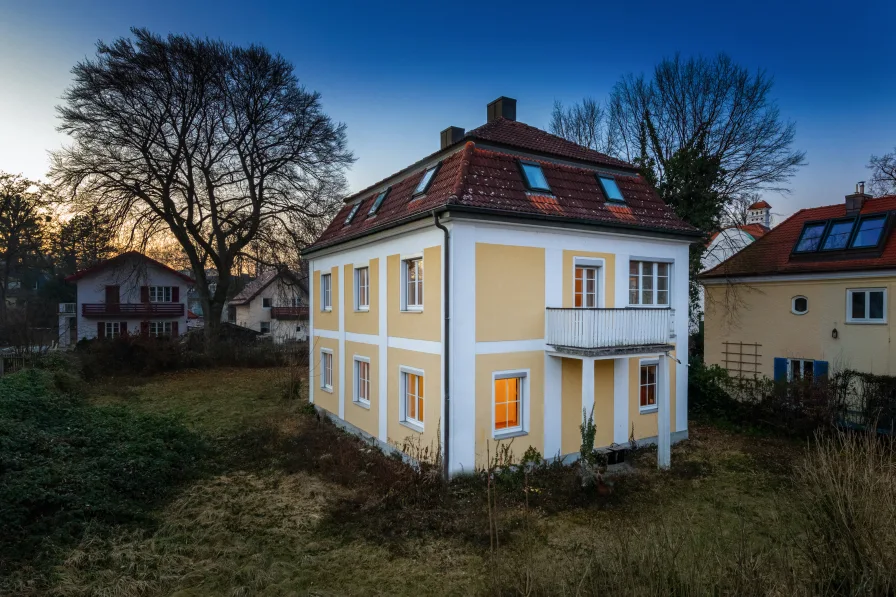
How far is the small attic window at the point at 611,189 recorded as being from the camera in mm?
12078

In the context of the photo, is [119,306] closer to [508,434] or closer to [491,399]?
[491,399]

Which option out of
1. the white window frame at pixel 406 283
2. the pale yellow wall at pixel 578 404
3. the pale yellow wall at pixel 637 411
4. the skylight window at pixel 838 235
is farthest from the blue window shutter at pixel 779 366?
the white window frame at pixel 406 283

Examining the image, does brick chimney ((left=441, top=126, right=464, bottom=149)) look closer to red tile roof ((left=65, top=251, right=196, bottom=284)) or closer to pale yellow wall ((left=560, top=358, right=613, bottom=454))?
pale yellow wall ((left=560, top=358, right=613, bottom=454))

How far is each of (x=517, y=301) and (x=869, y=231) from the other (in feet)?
42.6

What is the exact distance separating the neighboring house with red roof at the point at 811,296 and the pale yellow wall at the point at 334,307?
13.7 metres

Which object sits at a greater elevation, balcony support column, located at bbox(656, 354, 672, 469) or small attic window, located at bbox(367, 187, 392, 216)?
small attic window, located at bbox(367, 187, 392, 216)

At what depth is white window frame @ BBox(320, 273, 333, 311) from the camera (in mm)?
15972

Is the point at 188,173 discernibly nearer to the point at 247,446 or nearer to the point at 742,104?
the point at 247,446

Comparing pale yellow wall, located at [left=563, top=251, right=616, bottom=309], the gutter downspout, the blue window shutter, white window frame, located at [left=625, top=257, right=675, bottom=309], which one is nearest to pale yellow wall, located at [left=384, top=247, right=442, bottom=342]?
the gutter downspout

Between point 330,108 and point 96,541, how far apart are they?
24243mm

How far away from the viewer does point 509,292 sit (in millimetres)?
10281

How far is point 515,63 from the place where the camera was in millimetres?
15398

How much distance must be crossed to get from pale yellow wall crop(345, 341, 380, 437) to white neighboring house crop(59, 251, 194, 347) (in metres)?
25.8

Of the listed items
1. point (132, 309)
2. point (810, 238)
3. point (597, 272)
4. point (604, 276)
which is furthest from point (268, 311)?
point (810, 238)
